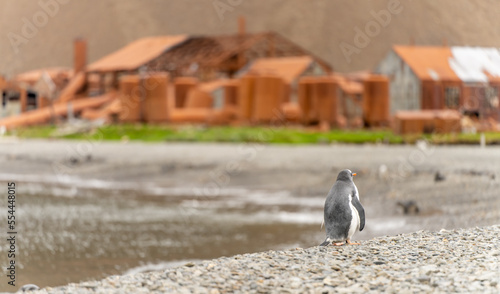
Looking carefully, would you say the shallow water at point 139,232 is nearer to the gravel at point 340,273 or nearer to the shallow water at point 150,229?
the shallow water at point 150,229

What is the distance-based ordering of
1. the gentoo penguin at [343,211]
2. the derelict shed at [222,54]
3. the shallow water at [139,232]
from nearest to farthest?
the gentoo penguin at [343,211]
the shallow water at [139,232]
the derelict shed at [222,54]

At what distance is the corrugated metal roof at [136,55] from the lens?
66.6 metres

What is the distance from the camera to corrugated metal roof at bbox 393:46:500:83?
33.7m

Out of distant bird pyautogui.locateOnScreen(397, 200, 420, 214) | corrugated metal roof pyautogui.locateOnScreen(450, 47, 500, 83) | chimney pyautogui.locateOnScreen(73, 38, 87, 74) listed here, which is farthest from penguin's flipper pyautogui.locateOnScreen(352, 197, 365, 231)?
chimney pyautogui.locateOnScreen(73, 38, 87, 74)

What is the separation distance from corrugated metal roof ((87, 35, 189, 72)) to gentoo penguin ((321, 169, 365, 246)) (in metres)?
57.6

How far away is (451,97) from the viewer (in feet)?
137

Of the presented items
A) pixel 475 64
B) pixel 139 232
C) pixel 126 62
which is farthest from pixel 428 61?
pixel 139 232

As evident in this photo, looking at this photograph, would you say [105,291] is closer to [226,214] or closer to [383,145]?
[226,214]

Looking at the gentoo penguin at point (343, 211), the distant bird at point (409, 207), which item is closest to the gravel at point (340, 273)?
the gentoo penguin at point (343, 211)

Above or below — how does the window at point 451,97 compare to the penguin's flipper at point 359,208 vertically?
above

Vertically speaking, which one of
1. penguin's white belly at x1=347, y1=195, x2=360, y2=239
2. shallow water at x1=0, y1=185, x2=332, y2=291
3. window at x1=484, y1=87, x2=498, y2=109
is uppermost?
window at x1=484, y1=87, x2=498, y2=109

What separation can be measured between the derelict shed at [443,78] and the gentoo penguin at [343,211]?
2372 cm

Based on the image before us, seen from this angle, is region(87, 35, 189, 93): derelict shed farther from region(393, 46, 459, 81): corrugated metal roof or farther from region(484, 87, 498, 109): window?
region(484, 87, 498, 109): window

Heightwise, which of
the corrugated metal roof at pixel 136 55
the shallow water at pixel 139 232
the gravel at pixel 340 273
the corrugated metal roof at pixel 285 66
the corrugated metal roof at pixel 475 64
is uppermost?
the corrugated metal roof at pixel 136 55
